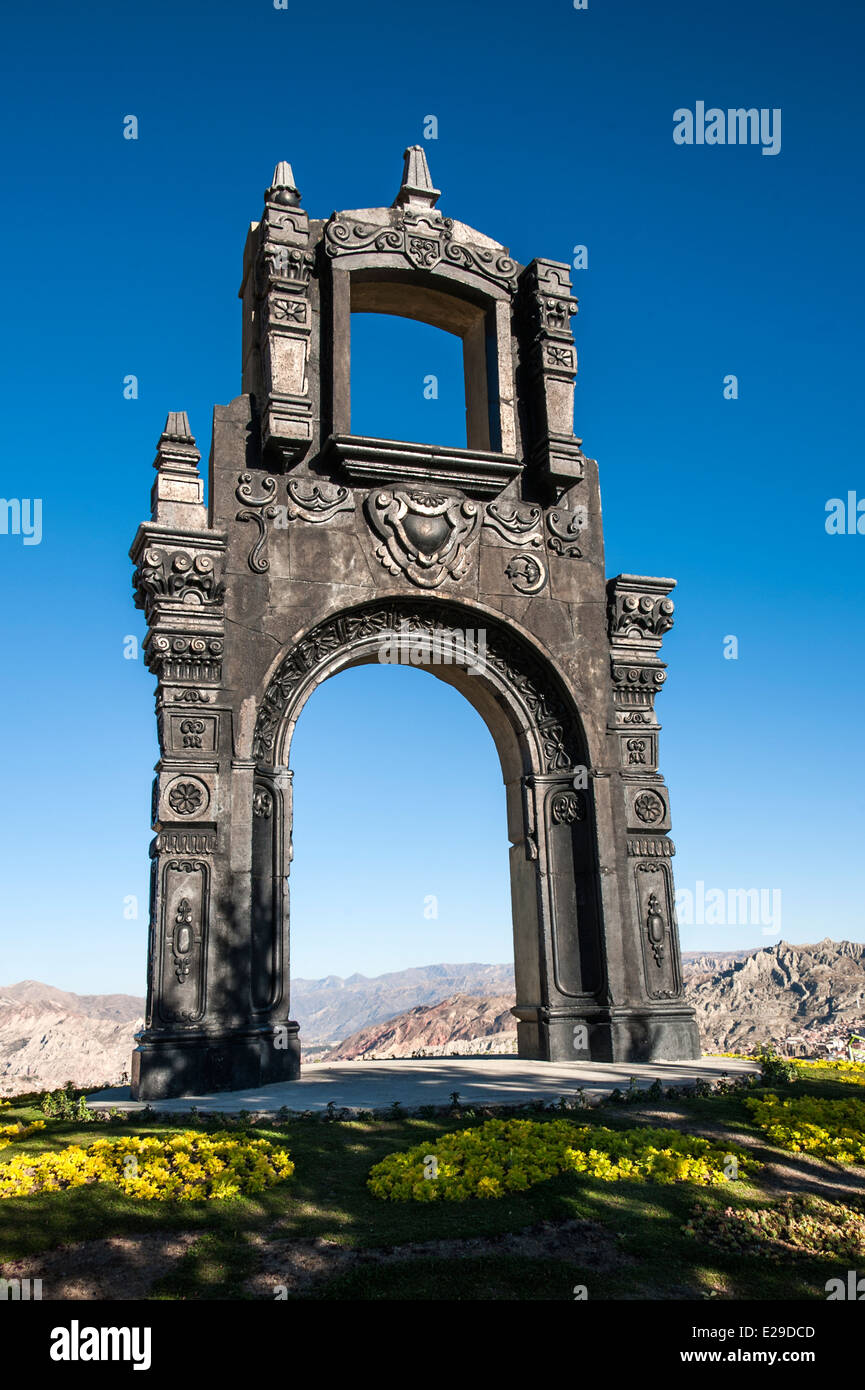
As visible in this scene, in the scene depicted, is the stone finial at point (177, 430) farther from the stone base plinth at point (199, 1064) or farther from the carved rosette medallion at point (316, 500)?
the stone base plinth at point (199, 1064)

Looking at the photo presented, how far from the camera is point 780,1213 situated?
6.84m

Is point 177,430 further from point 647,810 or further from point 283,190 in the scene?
point 647,810

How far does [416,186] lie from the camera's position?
49.5 feet

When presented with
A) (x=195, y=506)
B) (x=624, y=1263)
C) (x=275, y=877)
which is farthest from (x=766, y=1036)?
(x=624, y=1263)

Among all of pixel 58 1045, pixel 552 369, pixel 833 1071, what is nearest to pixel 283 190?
pixel 552 369

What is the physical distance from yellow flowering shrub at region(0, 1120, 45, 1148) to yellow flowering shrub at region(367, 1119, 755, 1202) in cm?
325

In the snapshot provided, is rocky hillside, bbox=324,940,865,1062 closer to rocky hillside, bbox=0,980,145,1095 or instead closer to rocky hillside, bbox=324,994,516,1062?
rocky hillside, bbox=324,994,516,1062

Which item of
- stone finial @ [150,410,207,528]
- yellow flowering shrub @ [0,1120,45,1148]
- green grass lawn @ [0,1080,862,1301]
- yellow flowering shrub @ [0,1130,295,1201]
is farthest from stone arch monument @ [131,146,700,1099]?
green grass lawn @ [0,1080,862,1301]

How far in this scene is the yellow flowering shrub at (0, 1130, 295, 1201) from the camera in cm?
702

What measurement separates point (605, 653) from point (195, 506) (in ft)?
19.1

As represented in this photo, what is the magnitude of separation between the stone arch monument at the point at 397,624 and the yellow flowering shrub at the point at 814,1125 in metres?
3.66

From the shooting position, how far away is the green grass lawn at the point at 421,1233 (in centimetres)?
557

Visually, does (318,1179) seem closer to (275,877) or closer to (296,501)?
(275,877)
